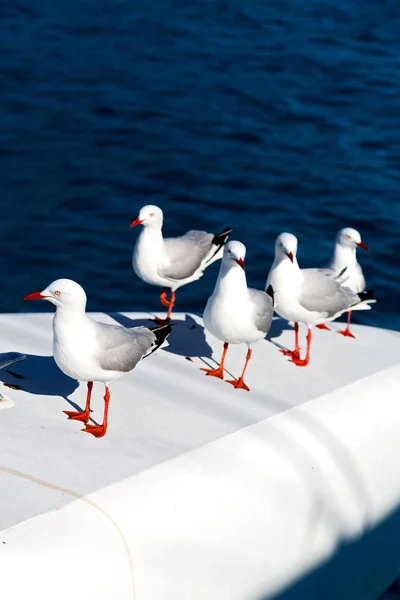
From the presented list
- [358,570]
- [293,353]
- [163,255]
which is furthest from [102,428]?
[163,255]

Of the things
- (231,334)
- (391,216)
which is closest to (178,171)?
(391,216)

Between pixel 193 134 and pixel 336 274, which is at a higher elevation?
pixel 193 134

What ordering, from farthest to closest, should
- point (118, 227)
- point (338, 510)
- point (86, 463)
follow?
1. point (118, 227)
2. point (338, 510)
3. point (86, 463)

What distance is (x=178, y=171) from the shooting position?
43.3 ft

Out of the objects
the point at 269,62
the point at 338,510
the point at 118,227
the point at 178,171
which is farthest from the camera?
the point at 269,62

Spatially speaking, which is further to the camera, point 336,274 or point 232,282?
point 336,274

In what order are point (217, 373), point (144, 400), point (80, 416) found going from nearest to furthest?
point (80, 416) < point (144, 400) < point (217, 373)

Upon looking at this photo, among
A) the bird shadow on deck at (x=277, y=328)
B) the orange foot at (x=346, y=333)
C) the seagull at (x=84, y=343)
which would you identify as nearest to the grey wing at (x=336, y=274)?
the orange foot at (x=346, y=333)

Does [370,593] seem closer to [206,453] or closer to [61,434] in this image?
[206,453]

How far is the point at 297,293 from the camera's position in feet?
24.6

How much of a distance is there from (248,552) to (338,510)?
2.81 ft

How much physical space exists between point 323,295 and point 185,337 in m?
1.02

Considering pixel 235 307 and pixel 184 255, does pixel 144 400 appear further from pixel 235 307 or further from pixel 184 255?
pixel 184 255

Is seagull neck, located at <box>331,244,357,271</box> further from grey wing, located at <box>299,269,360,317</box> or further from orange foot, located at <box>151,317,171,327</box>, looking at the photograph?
orange foot, located at <box>151,317,171,327</box>
